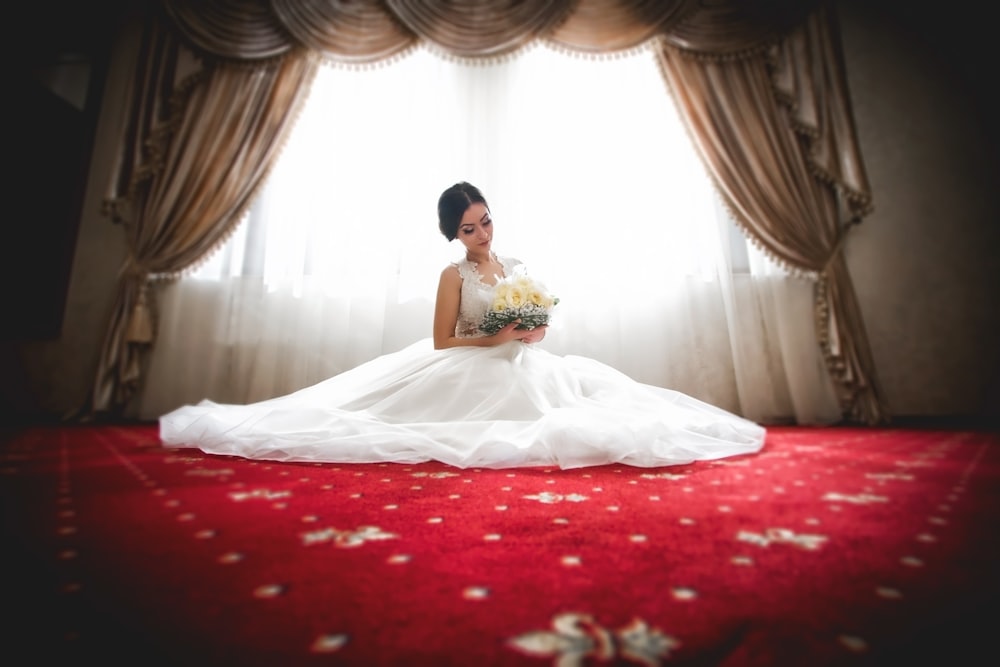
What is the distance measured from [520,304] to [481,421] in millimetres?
536

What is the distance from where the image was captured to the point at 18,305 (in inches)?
121

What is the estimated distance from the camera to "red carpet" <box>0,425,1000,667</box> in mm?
440

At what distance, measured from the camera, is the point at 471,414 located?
5.25ft

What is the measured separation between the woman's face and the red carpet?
132cm

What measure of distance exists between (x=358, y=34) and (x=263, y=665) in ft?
12.2

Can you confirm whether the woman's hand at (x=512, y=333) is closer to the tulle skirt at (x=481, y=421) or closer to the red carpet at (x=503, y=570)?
the tulle skirt at (x=481, y=421)

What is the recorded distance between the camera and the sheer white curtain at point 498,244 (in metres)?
2.79

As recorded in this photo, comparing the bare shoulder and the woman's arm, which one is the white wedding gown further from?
the bare shoulder

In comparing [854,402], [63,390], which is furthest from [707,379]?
[63,390]

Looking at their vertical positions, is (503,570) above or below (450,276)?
below

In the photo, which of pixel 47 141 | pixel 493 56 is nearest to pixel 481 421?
pixel 493 56

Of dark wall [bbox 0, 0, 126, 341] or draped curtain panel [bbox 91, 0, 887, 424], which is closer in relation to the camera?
draped curtain panel [bbox 91, 0, 887, 424]

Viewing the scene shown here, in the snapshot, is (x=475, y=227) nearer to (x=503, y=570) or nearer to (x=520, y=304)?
(x=520, y=304)

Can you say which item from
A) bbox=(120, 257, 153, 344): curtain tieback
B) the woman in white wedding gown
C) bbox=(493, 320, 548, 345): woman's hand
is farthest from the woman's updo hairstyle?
bbox=(120, 257, 153, 344): curtain tieback
